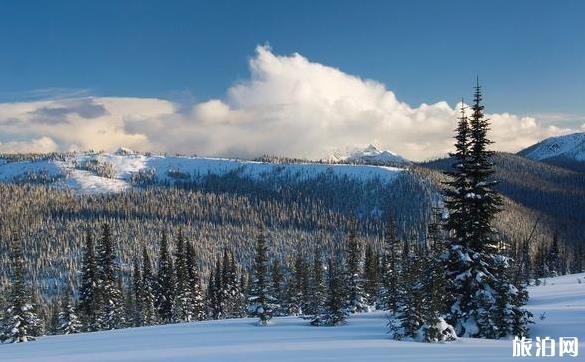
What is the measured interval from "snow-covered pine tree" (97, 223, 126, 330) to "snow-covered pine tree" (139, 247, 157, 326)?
2630 millimetres

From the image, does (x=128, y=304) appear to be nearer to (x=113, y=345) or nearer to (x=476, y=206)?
(x=113, y=345)

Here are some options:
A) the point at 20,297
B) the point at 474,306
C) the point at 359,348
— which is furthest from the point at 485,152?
the point at 20,297

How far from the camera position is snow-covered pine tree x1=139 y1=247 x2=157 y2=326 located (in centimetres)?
6150

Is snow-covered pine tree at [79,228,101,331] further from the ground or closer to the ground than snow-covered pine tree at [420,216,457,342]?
closer to the ground

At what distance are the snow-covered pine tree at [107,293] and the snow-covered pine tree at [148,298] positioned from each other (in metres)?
2.63

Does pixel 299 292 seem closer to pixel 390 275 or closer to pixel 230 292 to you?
pixel 230 292

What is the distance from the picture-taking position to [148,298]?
67438 mm

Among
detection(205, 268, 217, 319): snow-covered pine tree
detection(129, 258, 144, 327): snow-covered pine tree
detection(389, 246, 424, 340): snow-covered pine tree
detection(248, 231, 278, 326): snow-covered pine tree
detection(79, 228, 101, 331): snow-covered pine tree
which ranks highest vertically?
detection(389, 246, 424, 340): snow-covered pine tree

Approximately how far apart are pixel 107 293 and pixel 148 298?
28.5ft

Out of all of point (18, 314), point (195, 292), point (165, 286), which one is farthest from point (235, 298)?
point (18, 314)

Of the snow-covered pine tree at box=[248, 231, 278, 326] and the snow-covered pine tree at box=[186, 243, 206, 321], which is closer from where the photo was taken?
the snow-covered pine tree at box=[248, 231, 278, 326]

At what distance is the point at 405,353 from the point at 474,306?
962cm

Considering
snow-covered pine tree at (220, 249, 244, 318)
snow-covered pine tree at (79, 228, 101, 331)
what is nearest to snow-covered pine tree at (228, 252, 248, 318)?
snow-covered pine tree at (220, 249, 244, 318)

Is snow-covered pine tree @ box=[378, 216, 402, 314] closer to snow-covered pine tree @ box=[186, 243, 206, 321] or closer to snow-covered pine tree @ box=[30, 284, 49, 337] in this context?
snow-covered pine tree @ box=[186, 243, 206, 321]
